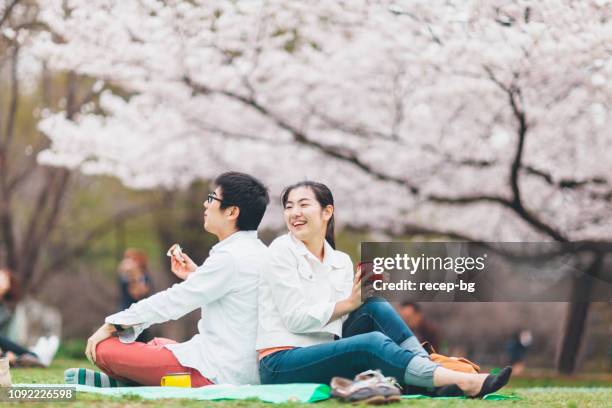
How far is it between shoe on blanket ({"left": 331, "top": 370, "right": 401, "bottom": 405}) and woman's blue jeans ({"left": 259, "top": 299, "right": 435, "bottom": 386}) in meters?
0.15

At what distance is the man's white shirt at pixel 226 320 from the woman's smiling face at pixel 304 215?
0.23 m

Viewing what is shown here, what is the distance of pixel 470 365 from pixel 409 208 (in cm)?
893

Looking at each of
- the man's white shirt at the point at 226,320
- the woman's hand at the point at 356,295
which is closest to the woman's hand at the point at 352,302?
the woman's hand at the point at 356,295

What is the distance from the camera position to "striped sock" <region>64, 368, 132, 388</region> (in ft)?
16.7

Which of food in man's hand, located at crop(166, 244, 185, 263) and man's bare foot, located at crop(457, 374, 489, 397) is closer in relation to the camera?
man's bare foot, located at crop(457, 374, 489, 397)

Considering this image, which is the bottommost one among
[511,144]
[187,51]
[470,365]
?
[470,365]

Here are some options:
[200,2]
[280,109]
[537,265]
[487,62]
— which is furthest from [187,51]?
[537,265]

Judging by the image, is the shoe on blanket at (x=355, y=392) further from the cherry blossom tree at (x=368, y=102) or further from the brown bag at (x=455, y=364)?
the cherry blossom tree at (x=368, y=102)

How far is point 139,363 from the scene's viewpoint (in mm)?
5016

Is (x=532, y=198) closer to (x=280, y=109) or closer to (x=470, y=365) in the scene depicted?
(x=280, y=109)

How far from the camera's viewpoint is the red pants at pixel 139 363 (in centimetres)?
496

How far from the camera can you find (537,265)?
11.3 meters

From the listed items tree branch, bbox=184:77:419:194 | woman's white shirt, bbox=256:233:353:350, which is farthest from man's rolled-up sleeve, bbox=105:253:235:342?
tree branch, bbox=184:77:419:194

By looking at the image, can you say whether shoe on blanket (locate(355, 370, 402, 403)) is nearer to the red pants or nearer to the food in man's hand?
the red pants
